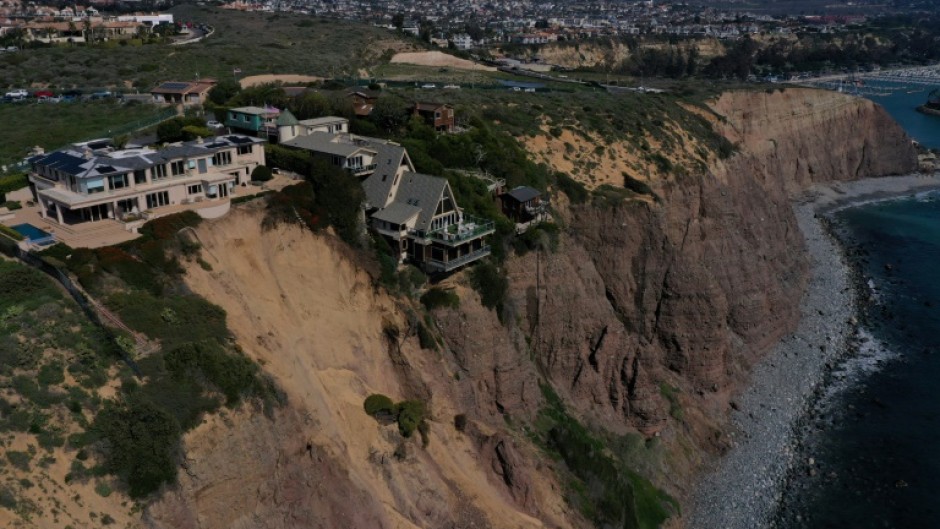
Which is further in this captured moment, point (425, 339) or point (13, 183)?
point (425, 339)

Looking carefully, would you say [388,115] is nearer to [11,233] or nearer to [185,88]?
[185,88]

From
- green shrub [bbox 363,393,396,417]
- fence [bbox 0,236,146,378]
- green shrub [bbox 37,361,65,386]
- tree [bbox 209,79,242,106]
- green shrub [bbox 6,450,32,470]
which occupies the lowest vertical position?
green shrub [bbox 363,393,396,417]

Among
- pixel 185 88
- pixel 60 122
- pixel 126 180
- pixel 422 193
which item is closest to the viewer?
pixel 126 180

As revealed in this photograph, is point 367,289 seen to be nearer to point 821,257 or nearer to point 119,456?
point 119,456

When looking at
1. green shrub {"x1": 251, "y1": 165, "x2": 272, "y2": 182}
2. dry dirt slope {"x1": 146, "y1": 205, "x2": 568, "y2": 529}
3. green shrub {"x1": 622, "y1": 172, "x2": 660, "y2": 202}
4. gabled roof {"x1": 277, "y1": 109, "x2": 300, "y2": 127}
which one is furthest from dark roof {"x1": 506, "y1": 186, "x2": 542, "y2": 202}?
green shrub {"x1": 251, "y1": 165, "x2": 272, "y2": 182}

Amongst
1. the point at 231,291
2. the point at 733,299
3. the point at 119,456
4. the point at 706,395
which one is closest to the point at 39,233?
the point at 231,291

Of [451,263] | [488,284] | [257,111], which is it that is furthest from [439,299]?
[257,111]

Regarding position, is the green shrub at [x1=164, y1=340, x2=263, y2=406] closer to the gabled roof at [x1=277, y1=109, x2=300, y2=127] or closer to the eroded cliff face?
the eroded cliff face
